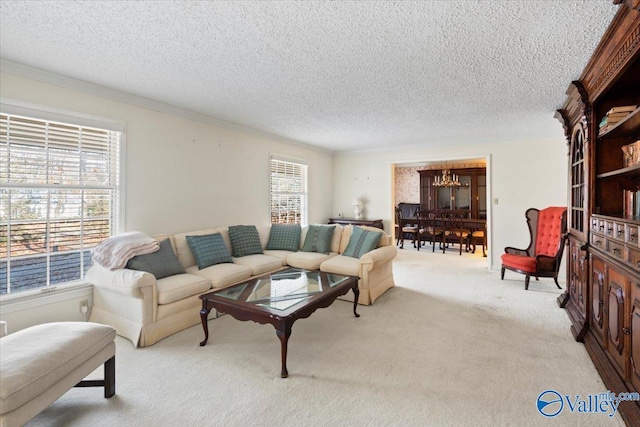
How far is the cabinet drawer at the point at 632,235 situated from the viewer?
5.58 ft

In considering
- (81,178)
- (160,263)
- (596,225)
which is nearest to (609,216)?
(596,225)

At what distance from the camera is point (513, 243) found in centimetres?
531

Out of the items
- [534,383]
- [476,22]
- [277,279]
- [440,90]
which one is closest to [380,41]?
[476,22]

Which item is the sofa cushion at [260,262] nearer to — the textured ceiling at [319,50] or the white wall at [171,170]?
the white wall at [171,170]

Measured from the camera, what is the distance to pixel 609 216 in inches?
91.0

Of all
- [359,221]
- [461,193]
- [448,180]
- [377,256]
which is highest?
[448,180]

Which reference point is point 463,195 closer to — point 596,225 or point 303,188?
point 303,188

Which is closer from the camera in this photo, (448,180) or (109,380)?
(109,380)

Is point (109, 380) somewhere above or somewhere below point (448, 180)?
below

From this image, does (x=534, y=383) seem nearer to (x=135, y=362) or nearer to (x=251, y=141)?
(x=135, y=362)

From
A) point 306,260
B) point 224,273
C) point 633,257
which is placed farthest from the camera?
point 306,260

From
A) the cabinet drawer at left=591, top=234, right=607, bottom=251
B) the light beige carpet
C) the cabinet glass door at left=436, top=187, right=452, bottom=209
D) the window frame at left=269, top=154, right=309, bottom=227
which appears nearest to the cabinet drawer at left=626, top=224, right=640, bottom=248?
the cabinet drawer at left=591, top=234, right=607, bottom=251

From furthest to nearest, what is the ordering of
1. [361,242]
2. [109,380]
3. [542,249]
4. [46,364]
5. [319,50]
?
[542,249] → [361,242] → [319,50] → [109,380] → [46,364]

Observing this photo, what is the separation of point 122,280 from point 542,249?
17.5ft
